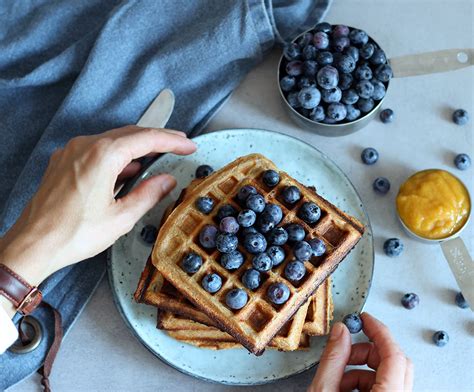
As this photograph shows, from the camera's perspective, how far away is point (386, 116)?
88.6 inches

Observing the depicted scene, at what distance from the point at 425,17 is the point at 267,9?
0.65m

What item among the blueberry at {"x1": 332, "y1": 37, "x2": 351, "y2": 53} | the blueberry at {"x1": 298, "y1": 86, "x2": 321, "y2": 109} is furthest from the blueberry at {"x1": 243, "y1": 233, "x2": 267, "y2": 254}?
the blueberry at {"x1": 332, "y1": 37, "x2": 351, "y2": 53}

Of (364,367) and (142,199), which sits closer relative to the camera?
(142,199)

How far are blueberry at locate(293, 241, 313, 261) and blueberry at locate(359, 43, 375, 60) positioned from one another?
2.40 ft

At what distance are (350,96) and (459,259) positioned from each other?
67 centimetres

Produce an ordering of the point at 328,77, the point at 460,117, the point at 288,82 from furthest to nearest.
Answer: the point at 460,117
the point at 288,82
the point at 328,77

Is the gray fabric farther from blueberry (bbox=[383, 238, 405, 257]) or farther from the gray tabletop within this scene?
blueberry (bbox=[383, 238, 405, 257])

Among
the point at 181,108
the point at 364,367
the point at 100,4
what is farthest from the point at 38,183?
the point at 364,367

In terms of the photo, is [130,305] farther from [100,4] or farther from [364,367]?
[100,4]

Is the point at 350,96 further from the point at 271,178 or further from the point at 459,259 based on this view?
the point at 459,259

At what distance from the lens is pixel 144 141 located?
1868 mm

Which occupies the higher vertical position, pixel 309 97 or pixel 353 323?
pixel 309 97

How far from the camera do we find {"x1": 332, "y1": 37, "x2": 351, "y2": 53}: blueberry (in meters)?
2.08

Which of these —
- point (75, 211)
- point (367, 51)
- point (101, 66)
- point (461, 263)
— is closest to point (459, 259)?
point (461, 263)
